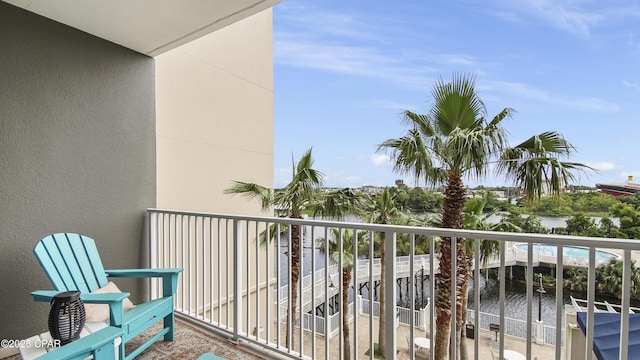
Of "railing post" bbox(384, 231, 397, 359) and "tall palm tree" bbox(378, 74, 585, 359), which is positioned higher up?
"tall palm tree" bbox(378, 74, 585, 359)

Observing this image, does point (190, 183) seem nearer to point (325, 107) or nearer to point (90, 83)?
point (90, 83)

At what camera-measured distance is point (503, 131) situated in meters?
5.90

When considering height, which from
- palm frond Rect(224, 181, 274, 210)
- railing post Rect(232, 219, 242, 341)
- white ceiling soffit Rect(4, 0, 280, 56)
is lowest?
railing post Rect(232, 219, 242, 341)

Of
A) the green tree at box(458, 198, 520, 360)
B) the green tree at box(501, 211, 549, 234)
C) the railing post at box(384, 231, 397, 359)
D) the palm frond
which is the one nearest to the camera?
the railing post at box(384, 231, 397, 359)

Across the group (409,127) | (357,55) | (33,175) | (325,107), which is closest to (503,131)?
(409,127)

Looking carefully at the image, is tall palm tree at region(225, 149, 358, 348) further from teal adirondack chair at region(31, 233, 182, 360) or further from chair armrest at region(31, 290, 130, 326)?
chair armrest at region(31, 290, 130, 326)

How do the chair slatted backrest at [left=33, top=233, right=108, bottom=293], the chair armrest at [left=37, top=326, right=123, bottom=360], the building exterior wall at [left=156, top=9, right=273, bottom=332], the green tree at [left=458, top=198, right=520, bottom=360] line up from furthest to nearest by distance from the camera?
the green tree at [left=458, top=198, right=520, bottom=360] < the building exterior wall at [left=156, top=9, right=273, bottom=332] < the chair slatted backrest at [left=33, top=233, right=108, bottom=293] < the chair armrest at [left=37, top=326, right=123, bottom=360]

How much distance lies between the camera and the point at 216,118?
18.9 ft

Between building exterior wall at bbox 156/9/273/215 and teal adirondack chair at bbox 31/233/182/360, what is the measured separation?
5.91 ft

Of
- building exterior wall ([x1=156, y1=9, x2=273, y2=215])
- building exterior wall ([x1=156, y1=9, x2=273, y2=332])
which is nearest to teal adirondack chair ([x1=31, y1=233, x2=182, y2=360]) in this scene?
building exterior wall ([x1=156, y1=9, x2=273, y2=332])

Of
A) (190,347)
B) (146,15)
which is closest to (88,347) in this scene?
(190,347)

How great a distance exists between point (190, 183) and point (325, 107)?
939 inches

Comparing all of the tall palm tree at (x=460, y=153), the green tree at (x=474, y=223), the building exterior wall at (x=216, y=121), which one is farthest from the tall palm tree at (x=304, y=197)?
the green tree at (x=474, y=223)

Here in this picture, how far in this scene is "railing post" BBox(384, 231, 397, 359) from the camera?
1981mm
